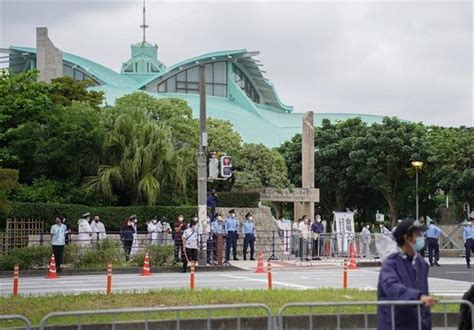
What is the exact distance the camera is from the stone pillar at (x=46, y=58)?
68.2 m

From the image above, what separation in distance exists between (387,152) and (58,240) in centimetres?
3465

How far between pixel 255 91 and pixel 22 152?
70.4 m

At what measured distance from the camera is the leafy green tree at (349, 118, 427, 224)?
58.2 metres

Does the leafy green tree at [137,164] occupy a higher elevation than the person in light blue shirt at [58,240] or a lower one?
higher

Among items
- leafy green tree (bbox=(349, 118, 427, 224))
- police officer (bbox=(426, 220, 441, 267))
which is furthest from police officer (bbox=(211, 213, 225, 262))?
leafy green tree (bbox=(349, 118, 427, 224))

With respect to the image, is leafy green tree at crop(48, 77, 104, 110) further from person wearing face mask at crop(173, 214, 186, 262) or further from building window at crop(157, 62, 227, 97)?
building window at crop(157, 62, 227, 97)

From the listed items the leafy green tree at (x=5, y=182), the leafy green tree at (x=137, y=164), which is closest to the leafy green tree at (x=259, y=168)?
the leafy green tree at (x=137, y=164)

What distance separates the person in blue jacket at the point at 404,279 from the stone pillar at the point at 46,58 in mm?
61418

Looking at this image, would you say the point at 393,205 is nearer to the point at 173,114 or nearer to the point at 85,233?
the point at 173,114

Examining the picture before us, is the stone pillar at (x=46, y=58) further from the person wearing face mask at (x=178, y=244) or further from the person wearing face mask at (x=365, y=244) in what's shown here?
the person wearing face mask at (x=365, y=244)

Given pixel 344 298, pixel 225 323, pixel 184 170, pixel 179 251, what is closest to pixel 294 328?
pixel 225 323

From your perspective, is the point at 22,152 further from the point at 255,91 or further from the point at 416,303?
the point at 255,91

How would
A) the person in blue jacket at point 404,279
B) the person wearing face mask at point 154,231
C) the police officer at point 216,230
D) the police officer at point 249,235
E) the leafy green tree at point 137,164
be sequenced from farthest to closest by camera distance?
the leafy green tree at point 137,164
the police officer at point 249,235
the person wearing face mask at point 154,231
the police officer at point 216,230
the person in blue jacket at point 404,279

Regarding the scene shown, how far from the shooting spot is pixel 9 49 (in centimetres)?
9281
